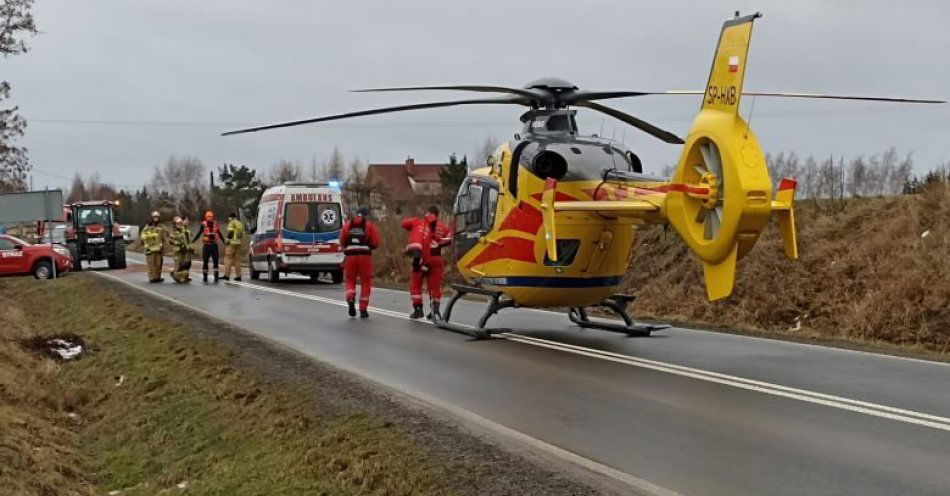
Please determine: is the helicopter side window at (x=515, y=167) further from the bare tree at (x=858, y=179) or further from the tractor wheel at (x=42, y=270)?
the tractor wheel at (x=42, y=270)

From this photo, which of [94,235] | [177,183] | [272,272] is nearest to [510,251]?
[272,272]

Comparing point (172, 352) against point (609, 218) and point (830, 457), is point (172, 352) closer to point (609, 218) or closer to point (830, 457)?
point (609, 218)

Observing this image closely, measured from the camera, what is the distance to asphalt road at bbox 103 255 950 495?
221 inches

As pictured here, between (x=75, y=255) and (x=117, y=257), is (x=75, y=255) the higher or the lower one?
the higher one

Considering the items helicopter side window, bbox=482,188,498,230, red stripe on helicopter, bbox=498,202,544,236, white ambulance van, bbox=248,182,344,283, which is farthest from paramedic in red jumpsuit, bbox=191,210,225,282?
red stripe on helicopter, bbox=498,202,544,236

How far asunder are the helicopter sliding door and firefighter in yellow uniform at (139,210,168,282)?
1441cm

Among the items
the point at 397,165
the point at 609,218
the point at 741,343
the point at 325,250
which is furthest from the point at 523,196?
the point at 397,165

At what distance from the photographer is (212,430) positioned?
8734mm

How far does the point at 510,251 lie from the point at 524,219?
0.58 m

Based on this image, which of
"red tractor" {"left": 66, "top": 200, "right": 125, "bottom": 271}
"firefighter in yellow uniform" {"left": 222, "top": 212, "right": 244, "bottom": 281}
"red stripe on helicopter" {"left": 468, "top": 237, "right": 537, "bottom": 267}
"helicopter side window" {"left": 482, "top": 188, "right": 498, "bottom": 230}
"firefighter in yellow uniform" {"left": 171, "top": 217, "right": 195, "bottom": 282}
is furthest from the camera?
"red tractor" {"left": 66, "top": 200, "right": 125, "bottom": 271}

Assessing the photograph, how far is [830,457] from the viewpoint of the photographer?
19.3 feet

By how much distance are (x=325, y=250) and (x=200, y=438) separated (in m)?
17.4

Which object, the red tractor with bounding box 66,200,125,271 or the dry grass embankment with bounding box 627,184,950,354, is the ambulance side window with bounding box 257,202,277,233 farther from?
the red tractor with bounding box 66,200,125,271

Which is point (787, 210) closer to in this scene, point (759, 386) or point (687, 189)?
point (687, 189)
